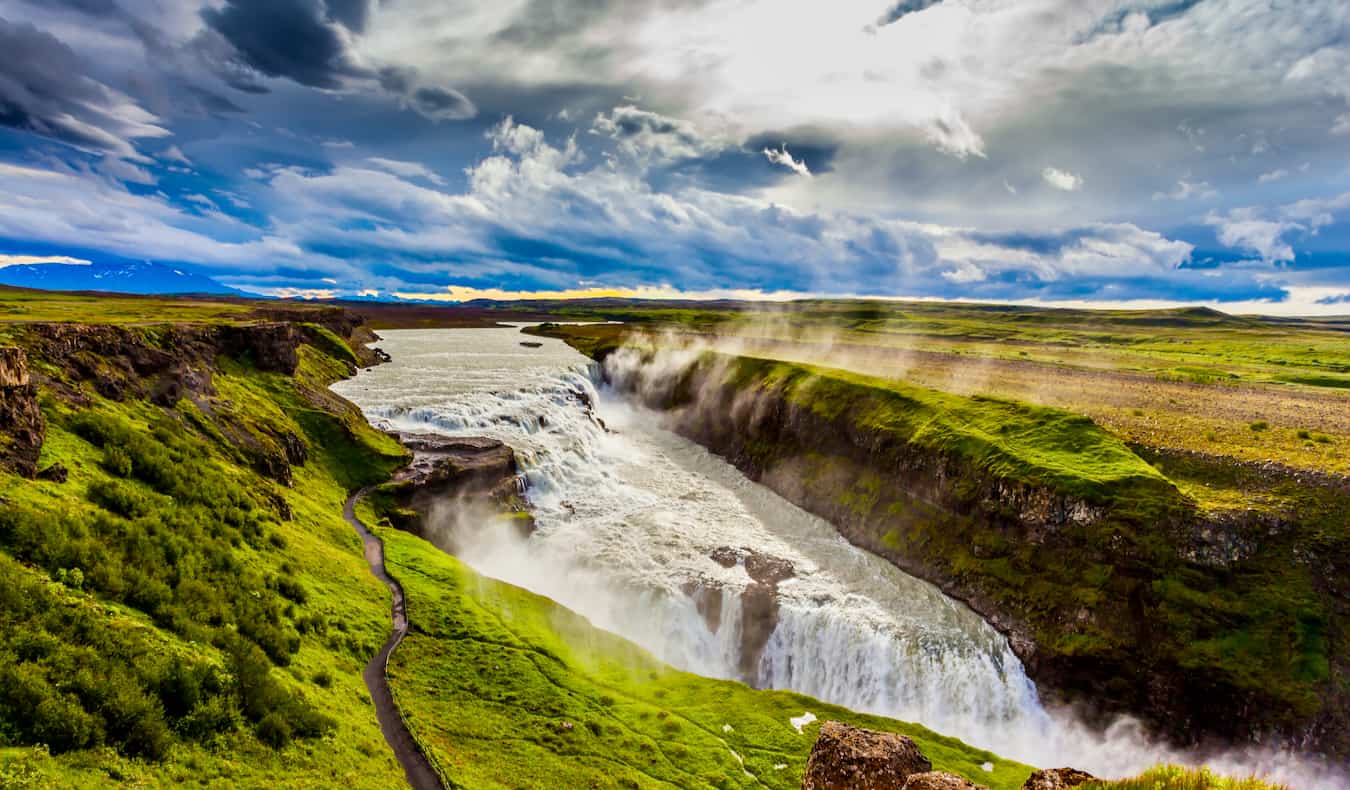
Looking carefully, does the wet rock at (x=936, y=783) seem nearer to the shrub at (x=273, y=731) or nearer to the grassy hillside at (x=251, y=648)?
the grassy hillside at (x=251, y=648)

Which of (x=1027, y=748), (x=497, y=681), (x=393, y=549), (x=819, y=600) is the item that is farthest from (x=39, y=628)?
(x=1027, y=748)

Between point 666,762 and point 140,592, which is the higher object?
point 140,592

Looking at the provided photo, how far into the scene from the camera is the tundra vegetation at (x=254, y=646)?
44.7 feet

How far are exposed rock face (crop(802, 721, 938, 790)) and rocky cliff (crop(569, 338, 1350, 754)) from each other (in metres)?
27.4

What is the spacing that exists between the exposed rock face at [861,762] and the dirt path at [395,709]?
12613mm

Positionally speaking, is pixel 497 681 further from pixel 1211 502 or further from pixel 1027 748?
pixel 1211 502

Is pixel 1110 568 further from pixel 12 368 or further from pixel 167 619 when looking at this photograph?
pixel 12 368

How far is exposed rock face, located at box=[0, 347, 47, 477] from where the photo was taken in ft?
66.8

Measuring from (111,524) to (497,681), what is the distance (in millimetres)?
15868

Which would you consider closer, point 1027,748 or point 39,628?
point 39,628

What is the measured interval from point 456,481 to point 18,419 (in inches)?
1180

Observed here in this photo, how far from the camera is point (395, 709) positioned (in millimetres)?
21938

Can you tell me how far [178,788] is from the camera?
42.0 ft

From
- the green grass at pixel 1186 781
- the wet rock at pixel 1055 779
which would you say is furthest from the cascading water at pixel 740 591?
the green grass at pixel 1186 781
